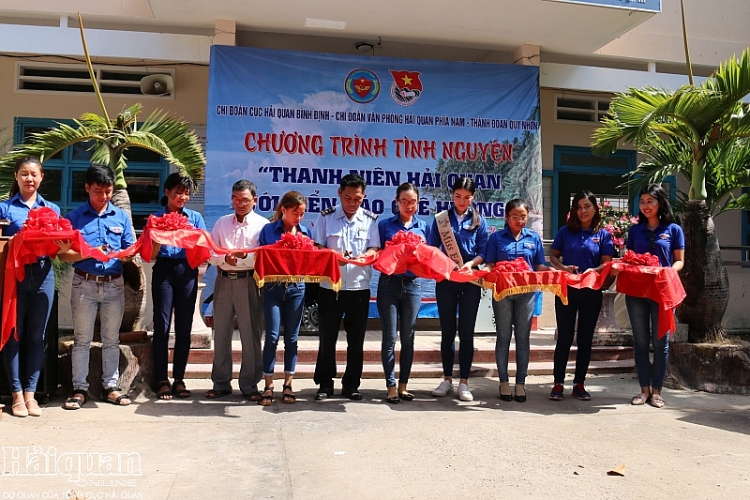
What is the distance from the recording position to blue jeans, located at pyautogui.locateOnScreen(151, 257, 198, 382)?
5160 millimetres

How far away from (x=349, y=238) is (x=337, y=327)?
724 millimetres

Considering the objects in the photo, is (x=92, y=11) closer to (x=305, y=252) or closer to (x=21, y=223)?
(x=21, y=223)

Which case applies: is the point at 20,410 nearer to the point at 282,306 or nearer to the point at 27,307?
the point at 27,307

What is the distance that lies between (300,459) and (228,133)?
16.1 ft

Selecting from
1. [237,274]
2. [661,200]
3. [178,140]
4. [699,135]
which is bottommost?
[237,274]

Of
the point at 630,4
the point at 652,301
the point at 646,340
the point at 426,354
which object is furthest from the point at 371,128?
the point at 646,340

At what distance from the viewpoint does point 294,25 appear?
7918mm

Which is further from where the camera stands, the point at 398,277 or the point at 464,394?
the point at 464,394

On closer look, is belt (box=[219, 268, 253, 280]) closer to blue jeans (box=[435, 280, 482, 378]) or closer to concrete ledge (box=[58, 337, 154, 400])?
concrete ledge (box=[58, 337, 154, 400])

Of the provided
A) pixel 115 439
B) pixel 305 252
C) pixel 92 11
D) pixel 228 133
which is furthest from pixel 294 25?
pixel 115 439

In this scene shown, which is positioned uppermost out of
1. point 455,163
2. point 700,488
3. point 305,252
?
point 455,163

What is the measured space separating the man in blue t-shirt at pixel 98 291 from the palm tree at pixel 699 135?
14.7 ft

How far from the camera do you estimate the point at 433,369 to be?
6.77 meters

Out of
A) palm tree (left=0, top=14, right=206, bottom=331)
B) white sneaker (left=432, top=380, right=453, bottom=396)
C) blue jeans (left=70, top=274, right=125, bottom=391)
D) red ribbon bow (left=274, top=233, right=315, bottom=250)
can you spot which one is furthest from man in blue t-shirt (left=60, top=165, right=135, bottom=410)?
white sneaker (left=432, top=380, right=453, bottom=396)
